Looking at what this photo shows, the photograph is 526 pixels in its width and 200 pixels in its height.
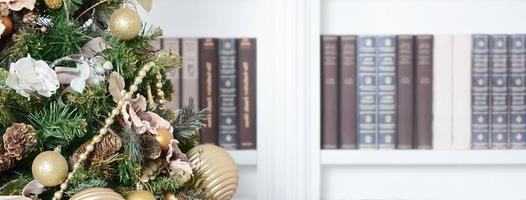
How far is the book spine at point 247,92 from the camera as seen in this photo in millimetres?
1304

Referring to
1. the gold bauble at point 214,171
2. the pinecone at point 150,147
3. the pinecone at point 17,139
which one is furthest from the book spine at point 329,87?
the pinecone at point 17,139

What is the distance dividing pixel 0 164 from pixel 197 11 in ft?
2.27

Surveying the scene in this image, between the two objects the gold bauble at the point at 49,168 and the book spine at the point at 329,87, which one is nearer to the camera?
the gold bauble at the point at 49,168

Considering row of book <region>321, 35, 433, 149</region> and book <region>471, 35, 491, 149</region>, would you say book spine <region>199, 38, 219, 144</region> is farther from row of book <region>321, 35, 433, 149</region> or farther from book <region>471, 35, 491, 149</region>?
book <region>471, 35, 491, 149</region>

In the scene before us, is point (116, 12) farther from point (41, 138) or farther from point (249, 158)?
point (249, 158)

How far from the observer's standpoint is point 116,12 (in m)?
0.84

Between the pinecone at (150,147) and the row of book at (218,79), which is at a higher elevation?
the row of book at (218,79)

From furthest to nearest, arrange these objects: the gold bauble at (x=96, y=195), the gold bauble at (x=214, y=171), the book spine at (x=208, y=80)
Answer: the book spine at (x=208, y=80)
the gold bauble at (x=214, y=171)
the gold bauble at (x=96, y=195)

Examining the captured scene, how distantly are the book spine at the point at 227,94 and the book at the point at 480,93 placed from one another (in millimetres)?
432

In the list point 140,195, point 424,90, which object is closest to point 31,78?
point 140,195

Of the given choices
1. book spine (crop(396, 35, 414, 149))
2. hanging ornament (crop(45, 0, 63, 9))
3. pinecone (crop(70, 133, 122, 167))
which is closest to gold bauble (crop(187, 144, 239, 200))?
pinecone (crop(70, 133, 122, 167))

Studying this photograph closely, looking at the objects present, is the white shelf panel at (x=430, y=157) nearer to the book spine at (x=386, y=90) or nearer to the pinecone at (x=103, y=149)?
Result: the book spine at (x=386, y=90)

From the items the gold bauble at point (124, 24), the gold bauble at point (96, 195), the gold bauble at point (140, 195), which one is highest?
the gold bauble at point (124, 24)

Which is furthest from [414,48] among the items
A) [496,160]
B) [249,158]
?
[249,158]
